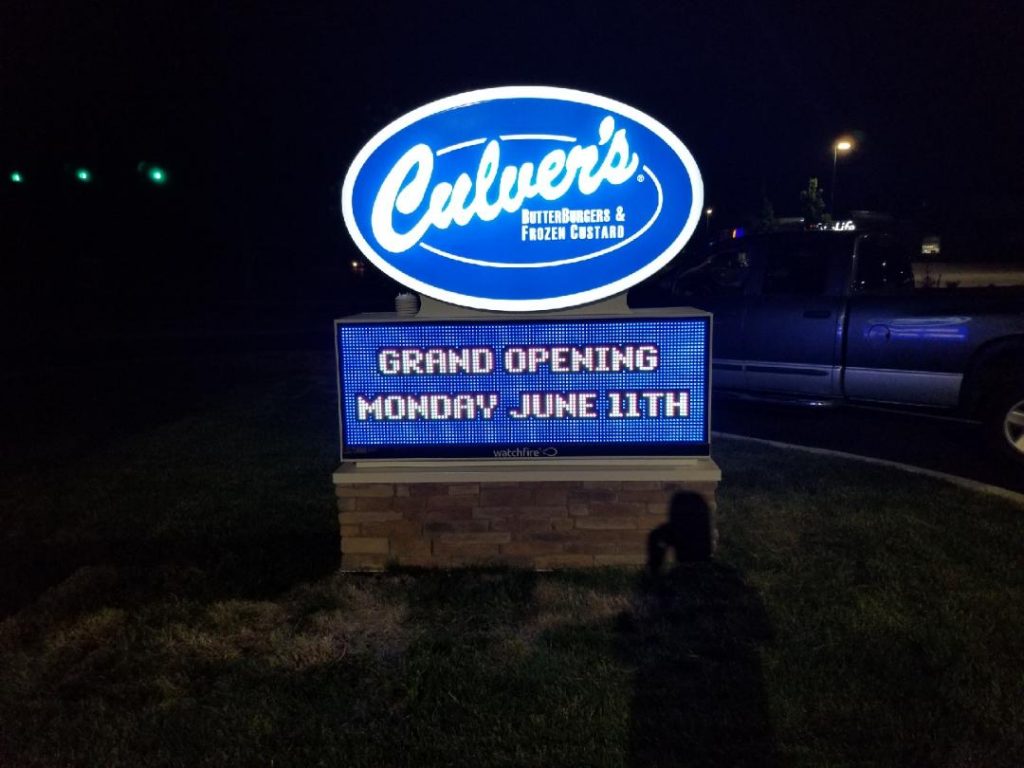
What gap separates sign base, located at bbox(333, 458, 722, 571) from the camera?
4.84 metres

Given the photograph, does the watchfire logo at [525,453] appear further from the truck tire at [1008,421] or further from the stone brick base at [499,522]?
the truck tire at [1008,421]

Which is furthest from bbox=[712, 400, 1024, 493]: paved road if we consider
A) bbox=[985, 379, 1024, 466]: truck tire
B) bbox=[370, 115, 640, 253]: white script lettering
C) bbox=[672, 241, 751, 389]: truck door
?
bbox=[370, 115, 640, 253]: white script lettering

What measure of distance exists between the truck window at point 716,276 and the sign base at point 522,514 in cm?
466

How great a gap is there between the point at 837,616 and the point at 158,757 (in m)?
3.16

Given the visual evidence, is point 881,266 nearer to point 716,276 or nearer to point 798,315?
point 798,315

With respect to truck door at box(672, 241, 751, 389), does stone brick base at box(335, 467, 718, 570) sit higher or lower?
lower

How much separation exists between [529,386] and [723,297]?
483 centimetres

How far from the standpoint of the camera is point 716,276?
366 inches

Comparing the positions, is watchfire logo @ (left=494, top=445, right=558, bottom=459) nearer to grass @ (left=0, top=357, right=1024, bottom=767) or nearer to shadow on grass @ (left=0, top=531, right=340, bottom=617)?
grass @ (left=0, top=357, right=1024, bottom=767)

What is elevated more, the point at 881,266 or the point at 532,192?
the point at 532,192

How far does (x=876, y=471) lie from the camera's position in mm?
6703

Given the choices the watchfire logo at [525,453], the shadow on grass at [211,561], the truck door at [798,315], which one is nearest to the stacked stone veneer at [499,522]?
the watchfire logo at [525,453]

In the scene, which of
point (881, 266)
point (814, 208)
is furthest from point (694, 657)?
point (814, 208)

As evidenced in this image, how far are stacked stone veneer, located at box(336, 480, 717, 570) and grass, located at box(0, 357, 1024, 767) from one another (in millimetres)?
155
